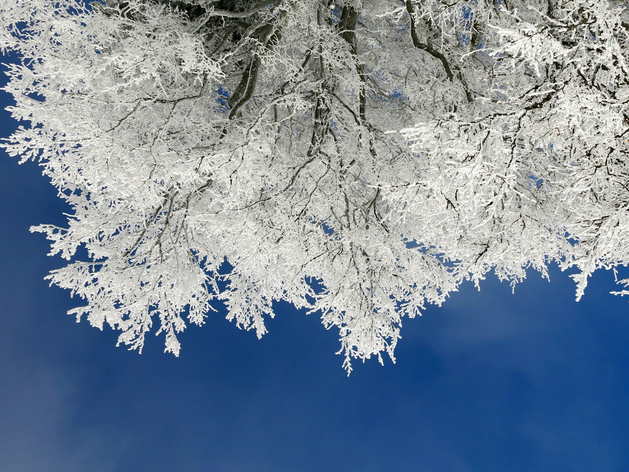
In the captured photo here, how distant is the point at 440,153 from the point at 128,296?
4857 mm

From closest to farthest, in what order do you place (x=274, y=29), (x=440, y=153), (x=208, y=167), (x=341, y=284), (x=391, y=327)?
1. (x=440, y=153)
2. (x=208, y=167)
3. (x=274, y=29)
4. (x=341, y=284)
5. (x=391, y=327)

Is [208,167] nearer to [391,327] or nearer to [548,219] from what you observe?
[391,327]

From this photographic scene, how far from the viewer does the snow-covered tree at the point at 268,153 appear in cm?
465

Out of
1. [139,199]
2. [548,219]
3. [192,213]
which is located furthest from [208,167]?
[548,219]

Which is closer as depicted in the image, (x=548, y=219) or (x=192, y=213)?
(x=548, y=219)

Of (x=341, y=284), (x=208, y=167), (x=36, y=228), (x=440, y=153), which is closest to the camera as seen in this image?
(x=440, y=153)

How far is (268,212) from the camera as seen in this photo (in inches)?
224

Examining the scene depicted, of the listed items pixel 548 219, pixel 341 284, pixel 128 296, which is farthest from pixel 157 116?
pixel 548 219

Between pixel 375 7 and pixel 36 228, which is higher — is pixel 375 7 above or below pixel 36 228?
above

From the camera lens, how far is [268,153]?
4953 millimetres

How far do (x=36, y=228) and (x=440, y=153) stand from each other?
4.96m

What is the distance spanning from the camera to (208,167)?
4508mm

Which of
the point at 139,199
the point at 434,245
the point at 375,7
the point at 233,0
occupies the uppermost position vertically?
the point at 375,7

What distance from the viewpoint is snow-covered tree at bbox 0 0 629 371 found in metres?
4.65
